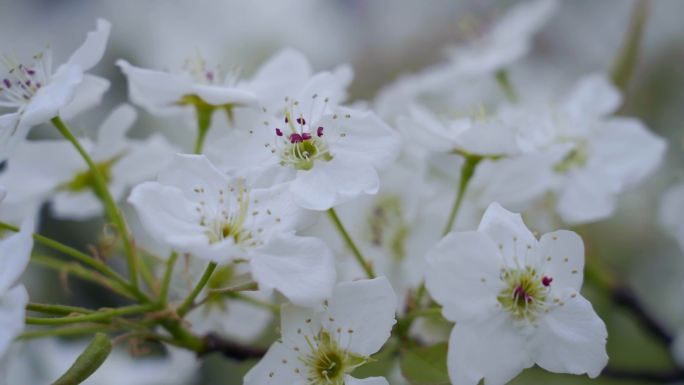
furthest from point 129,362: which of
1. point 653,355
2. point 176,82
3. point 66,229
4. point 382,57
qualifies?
point 382,57

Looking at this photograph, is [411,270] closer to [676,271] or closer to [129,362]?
[129,362]

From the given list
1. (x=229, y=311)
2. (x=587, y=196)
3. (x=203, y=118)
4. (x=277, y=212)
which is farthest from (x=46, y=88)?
(x=587, y=196)

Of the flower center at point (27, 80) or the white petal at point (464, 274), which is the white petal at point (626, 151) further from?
the flower center at point (27, 80)

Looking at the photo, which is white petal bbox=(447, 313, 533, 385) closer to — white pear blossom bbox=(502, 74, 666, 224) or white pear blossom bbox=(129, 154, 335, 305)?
white pear blossom bbox=(129, 154, 335, 305)

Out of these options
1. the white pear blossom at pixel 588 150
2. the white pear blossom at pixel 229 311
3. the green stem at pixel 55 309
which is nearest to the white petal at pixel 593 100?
the white pear blossom at pixel 588 150

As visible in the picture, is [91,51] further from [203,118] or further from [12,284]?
[12,284]

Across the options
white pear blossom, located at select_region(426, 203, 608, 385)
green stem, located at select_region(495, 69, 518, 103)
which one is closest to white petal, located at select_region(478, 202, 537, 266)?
white pear blossom, located at select_region(426, 203, 608, 385)
